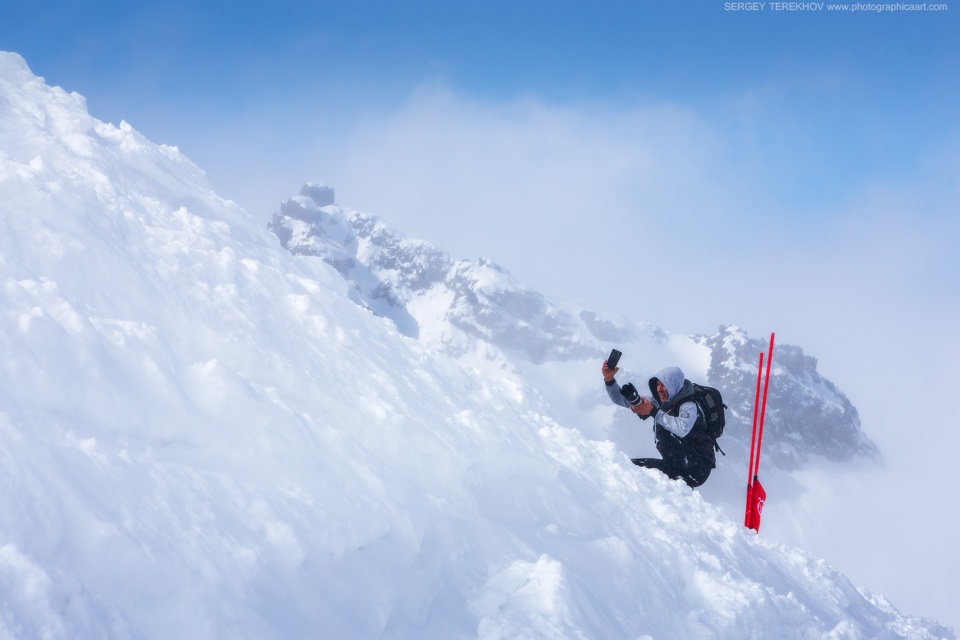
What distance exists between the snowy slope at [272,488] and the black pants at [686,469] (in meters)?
0.64

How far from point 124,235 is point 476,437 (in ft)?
15.7

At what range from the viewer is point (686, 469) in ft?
29.6

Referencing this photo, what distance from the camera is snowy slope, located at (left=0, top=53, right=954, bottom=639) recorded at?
8.82ft

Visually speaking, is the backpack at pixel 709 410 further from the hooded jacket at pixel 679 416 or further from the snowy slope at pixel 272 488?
the snowy slope at pixel 272 488

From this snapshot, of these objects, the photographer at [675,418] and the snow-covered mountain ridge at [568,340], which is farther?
the snow-covered mountain ridge at [568,340]

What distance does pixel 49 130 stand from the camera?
920 centimetres

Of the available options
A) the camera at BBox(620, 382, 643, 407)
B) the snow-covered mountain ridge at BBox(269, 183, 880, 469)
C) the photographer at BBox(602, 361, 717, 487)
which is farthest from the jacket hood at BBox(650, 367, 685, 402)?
the snow-covered mountain ridge at BBox(269, 183, 880, 469)

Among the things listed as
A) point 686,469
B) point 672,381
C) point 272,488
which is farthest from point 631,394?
point 272,488

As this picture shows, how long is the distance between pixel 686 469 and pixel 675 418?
1.70m

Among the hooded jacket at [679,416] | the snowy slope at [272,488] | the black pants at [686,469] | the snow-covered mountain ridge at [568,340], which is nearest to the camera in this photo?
the snowy slope at [272,488]

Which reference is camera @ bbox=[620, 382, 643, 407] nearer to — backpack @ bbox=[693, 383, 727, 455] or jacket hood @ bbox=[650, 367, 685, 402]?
jacket hood @ bbox=[650, 367, 685, 402]

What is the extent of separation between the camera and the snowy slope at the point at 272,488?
2.69 meters

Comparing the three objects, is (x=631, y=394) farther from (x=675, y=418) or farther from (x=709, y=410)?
(x=709, y=410)

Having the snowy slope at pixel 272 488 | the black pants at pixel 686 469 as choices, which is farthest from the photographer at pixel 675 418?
the snowy slope at pixel 272 488
